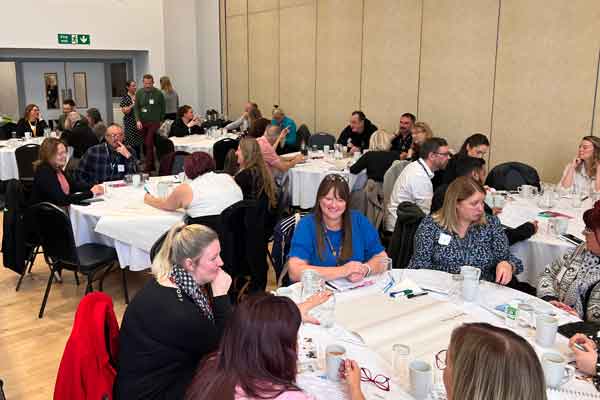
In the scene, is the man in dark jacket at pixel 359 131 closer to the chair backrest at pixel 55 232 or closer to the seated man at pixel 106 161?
the seated man at pixel 106 161

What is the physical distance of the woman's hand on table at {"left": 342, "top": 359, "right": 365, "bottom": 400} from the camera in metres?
1.97

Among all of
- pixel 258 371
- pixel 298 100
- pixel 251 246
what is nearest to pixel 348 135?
pixel 298 100

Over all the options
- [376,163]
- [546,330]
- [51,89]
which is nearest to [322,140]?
[376,163]

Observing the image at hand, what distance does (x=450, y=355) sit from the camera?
1.69 meters

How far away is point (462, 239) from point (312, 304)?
4.16ft

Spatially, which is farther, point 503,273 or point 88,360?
point 503,273

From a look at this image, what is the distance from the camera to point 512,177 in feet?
19.6

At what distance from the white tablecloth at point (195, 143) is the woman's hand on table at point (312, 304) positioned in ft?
21.0

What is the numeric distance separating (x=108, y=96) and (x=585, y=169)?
10660 mm

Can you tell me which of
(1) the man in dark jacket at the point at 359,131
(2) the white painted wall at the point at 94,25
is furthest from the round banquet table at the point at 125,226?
(2) the white painted wall at the point at 94,25

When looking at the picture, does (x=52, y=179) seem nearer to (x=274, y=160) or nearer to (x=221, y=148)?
(x=274, y=160)

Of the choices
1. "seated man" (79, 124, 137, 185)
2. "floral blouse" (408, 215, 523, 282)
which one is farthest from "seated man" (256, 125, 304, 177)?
"floral blouse" (408, 215, 523, 282)

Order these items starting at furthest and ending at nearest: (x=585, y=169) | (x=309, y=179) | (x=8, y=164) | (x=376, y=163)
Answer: (x=8, y=164)
(x=309, y=179)
(x=376, y=163)
(x=585, y=169)

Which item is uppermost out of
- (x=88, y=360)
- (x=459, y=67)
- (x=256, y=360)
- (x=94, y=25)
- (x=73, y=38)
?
(x=94, y=25)
